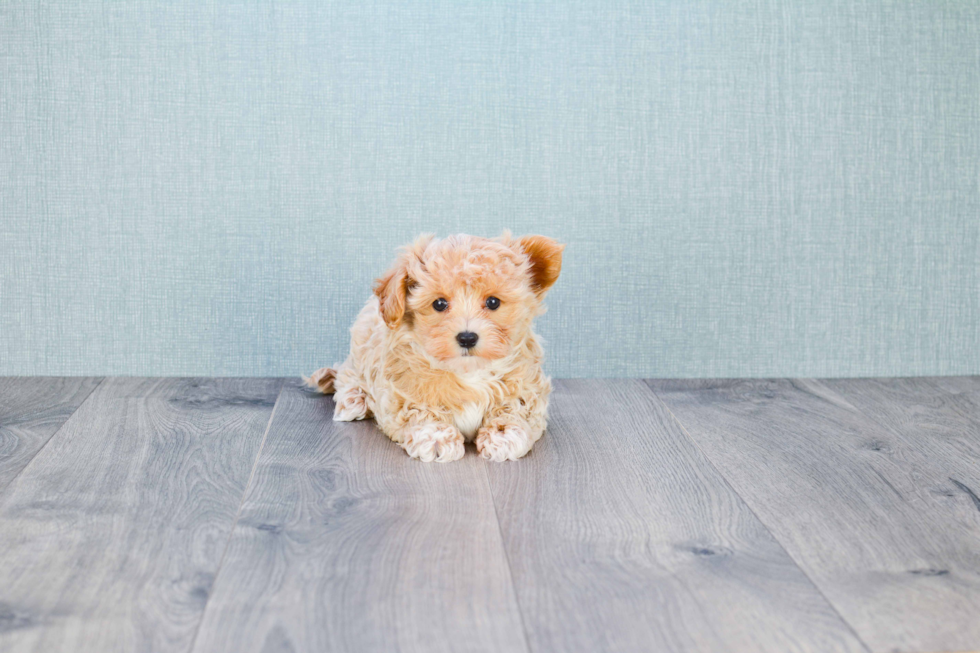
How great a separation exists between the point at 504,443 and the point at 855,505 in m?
0.55

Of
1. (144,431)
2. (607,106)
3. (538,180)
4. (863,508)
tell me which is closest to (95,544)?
(144,431)

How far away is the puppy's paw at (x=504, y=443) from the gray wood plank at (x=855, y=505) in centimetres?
33

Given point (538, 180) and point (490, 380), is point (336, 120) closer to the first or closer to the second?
point (538, 180)

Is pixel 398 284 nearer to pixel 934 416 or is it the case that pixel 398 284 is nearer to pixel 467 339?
pixel 467 339

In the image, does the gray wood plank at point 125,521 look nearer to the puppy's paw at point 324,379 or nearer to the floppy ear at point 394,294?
the puppy's paw at point 324,379

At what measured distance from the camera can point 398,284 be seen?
147 centimetres

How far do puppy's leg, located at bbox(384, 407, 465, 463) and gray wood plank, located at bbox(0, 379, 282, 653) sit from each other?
262 millimetres

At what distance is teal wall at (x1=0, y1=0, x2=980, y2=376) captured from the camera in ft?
6.48

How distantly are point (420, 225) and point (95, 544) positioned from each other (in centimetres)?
108

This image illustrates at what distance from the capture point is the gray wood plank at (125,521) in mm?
978

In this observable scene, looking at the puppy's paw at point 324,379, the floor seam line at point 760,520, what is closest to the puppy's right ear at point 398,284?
the puppy's paw at point 324,379

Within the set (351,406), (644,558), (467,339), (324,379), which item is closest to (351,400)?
(351,406)

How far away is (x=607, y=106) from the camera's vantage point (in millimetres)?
2047

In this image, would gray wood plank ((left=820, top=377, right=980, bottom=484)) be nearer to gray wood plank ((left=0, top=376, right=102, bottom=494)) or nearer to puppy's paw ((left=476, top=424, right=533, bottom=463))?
puppy's paw ((left=476, top=424, right=533, bottom=463))
